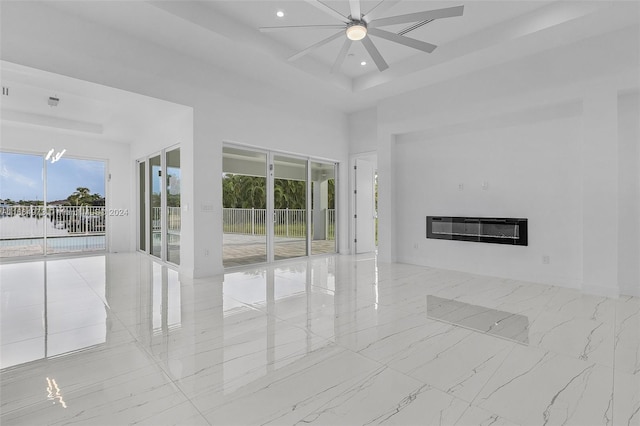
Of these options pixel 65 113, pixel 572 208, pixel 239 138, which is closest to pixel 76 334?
pixel 239 138

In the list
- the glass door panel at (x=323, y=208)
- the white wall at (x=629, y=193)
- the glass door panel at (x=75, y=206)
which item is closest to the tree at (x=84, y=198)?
the glass door panel at (x=75, y=206)

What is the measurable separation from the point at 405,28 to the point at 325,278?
3782 mm

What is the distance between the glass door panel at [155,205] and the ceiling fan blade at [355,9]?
16.8 feet

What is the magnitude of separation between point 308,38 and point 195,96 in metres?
1.93

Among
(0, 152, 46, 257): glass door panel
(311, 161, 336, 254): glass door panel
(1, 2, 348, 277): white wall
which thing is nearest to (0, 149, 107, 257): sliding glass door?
(0, 152, 46, 257): glass door panel

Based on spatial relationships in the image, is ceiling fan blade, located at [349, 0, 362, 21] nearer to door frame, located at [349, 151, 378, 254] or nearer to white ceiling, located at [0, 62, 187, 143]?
white ceiling, located at [0, 62, 187, 143]

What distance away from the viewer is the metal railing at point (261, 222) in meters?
5.88

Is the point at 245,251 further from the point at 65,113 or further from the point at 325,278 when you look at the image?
the point at 65,113

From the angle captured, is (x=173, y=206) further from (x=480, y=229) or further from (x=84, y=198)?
(x=480, y=229)

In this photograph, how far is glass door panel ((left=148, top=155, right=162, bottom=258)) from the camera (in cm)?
678

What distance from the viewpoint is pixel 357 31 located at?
331 cm

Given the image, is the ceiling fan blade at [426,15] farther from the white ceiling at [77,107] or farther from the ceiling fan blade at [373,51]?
the white ceiling at [77,107]

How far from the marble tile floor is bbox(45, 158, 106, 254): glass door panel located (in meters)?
3.78

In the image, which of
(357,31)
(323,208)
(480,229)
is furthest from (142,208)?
(480,229)
